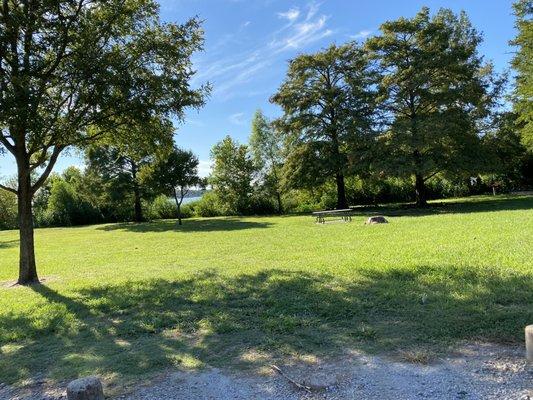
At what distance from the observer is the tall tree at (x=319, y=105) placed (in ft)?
101

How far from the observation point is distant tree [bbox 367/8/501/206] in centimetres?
2508

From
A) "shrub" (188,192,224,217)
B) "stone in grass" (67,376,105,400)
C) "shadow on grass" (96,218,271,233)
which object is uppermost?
"shrub" (188,192,224,217)

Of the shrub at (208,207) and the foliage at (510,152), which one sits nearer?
A: the foliage at (510,152)

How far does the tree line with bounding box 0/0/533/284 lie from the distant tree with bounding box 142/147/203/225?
10cm

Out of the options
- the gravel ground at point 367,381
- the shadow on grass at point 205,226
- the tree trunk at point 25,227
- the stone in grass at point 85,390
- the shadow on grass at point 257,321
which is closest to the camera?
the stone in grass at point 85,390

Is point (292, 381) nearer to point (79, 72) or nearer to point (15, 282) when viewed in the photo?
point (79, 72)

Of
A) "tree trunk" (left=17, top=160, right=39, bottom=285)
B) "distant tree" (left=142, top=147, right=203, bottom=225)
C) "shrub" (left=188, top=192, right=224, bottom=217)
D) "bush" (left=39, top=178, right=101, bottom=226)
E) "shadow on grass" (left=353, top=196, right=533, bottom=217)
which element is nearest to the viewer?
"tree trunk" (left=17, top=160, right=39, bottom=285)

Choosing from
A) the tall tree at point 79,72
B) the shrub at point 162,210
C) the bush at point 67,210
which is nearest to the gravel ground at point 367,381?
the tall tree at point 79,72

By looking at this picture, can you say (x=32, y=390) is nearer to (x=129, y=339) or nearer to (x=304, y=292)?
(x=129, y=339)

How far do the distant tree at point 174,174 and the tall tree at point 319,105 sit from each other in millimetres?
6887

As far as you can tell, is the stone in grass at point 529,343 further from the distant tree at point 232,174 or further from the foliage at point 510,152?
the distant tree at point 232,174

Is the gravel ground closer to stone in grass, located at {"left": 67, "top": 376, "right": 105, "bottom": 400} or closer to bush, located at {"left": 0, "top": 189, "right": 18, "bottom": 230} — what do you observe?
stone in grass, located at {"left": 67, "top": 376, "right": 105, "bottom": 400}

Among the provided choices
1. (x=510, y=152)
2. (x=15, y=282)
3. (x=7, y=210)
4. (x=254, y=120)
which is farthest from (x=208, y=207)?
(x=15, y=282)

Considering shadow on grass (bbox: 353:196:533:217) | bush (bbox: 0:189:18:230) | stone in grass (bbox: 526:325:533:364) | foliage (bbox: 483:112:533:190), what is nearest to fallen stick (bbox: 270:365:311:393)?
stone in grass (bbox: 526:325:533:364)
